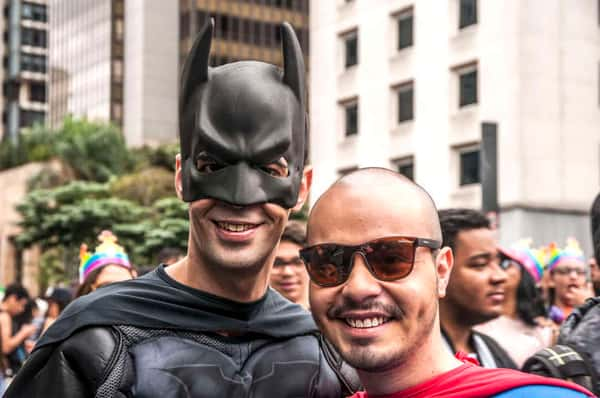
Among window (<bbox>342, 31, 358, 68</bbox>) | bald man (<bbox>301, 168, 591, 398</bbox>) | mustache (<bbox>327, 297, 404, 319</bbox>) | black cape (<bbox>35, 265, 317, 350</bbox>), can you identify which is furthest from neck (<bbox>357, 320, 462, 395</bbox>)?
window (<bbox>342, 31, 358, 68</bbox>)

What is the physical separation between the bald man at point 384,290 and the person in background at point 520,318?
128 inches

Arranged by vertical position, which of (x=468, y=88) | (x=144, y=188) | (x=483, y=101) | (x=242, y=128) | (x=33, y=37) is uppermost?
(x=33, y=37)

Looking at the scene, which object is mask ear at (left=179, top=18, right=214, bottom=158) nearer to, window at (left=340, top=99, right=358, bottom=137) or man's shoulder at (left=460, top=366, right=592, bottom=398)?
man's shoulder at (left=460, top=366, right=592, bottom=398)

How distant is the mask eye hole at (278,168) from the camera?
3.68 metres

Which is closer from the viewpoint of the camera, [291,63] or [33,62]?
[291,63]

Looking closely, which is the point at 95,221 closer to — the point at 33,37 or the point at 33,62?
the point at 33,62

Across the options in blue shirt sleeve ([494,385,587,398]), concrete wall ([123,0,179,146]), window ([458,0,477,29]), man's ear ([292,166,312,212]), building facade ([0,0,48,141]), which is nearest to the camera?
blue shirt sleeve ([494,385,587,398])

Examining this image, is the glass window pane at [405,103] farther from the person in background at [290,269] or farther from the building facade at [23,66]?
the building facade at [23,66]

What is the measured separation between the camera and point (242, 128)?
366 centimetres

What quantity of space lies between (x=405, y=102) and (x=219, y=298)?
105 feet

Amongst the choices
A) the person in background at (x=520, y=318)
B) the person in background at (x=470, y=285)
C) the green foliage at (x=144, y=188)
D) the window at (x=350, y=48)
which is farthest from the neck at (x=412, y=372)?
the green foliage at (x=144, y=188)

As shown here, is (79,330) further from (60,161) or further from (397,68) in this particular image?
(60,161)

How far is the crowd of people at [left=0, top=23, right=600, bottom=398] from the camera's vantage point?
9.43ft

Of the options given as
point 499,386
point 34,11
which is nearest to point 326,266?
point 499,386
